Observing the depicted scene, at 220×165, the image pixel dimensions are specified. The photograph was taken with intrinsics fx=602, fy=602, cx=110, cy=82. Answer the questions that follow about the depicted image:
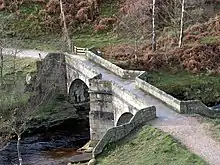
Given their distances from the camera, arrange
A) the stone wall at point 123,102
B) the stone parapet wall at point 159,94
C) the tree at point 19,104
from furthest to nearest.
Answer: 1. the tree at point 19,104
2. the stone wall at point 123,102
3. the stone parapet wall at point 159,94

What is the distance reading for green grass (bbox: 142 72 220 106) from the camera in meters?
63.1

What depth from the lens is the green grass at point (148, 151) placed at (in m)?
41.4

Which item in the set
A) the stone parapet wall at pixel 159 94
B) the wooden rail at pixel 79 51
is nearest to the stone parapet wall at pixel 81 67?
the wooden rail at pixel 79 51

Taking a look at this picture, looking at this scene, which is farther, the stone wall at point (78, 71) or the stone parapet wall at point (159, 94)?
the stone wall at point (78, 71)

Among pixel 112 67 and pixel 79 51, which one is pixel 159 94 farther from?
pixel 79 51

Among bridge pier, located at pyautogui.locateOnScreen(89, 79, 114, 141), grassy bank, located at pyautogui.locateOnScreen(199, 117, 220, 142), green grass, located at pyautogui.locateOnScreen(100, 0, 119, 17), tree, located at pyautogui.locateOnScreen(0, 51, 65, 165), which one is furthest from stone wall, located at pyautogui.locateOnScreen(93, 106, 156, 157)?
green grass, located at pyautogui.locateOnScreen(100, 0, 119, 17)

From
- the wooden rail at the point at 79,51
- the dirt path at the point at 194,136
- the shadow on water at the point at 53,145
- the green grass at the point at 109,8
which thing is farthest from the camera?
the green grass at the point at 109,8

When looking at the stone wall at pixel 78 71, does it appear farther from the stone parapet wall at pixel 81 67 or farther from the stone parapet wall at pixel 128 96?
the stone parapet wall at pixel 128 96

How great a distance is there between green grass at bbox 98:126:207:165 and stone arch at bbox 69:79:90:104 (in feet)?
77.4

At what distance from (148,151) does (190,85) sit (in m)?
21.7

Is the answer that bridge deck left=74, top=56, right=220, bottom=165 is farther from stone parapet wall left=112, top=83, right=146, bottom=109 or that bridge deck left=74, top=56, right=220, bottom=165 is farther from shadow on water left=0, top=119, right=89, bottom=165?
shadow on water left=0, top=119, right=89, bottom=165

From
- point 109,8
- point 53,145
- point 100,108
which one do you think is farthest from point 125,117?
point 109,8

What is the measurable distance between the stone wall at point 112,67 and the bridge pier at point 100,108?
330 centimetres

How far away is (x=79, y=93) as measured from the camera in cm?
6962
